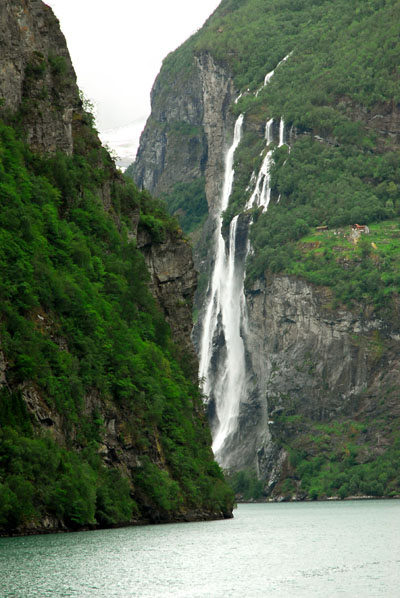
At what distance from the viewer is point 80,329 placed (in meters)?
86.9

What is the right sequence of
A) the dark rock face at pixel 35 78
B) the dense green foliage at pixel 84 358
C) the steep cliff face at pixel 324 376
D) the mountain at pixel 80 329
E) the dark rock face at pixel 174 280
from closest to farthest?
the dense green foliage at pixel 84 358
the mountain at pixel 80 329
the dark rock face at pixel 35 78
the dark rock face at pixel 174 280
the steep cliff face at pixel 324 376

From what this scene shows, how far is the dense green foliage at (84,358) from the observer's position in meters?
74.1

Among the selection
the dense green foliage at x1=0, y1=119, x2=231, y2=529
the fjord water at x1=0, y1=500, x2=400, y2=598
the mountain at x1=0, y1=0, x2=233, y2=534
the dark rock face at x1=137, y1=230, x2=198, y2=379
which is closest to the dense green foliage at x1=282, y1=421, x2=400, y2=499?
the dark rock face at x1=137, y1=230, x2=198, y2=379

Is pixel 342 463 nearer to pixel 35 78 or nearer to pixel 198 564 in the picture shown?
pixel 35 78

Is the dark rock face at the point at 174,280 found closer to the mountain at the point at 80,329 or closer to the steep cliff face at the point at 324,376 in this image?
the mountain at the point at 80,329

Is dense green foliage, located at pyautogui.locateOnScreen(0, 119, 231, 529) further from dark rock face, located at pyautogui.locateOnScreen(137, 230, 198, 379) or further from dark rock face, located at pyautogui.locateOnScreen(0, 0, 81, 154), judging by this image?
dark rock face, located at pyautogui.locateOnScreen(0, 0, 81, 154)

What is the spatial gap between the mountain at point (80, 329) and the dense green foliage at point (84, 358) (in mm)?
132

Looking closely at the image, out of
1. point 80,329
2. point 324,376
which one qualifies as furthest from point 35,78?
point 324,376

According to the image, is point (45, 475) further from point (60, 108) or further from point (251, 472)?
point (251, 472)

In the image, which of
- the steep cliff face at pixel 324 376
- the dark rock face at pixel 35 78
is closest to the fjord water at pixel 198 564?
the dark rock face at pixel 35 78

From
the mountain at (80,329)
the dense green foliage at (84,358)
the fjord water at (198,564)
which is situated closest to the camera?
the fjord water at (198,564)

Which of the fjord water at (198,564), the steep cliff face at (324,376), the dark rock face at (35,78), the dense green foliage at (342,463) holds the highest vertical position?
the dark rock face at (35,78)

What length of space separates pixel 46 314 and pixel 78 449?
8828mm

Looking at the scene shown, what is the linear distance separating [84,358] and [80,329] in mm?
2130
